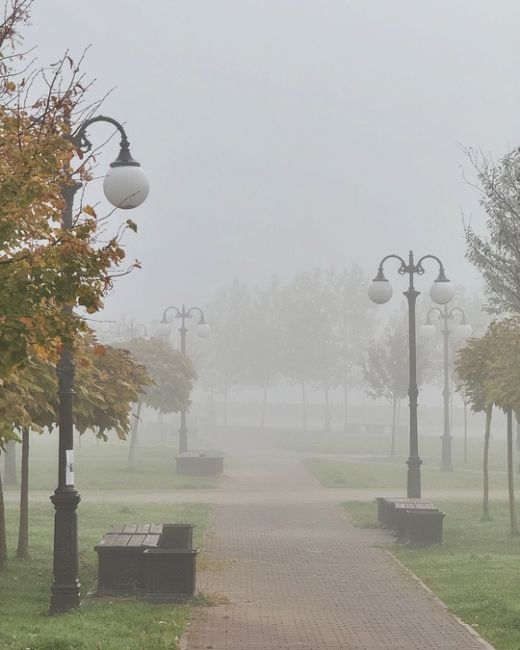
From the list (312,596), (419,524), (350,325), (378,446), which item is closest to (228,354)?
(350,325)

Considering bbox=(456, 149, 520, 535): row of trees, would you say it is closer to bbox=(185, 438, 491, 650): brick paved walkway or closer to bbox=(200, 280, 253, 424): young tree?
bbox=(185, 438, 491, 650): brick paved walkway

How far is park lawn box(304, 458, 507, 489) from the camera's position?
3170cm

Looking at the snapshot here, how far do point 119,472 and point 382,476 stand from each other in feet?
26.2

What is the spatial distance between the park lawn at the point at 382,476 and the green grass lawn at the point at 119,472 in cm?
368

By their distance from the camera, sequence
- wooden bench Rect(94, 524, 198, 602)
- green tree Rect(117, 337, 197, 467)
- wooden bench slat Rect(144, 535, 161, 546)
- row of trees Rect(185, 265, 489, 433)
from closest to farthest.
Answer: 1. wooden bench Rect(94, 524, 198, 602)
2. wooden bench slat Rect(144, 535, 161, 546)
3. green tree Rect(117, 337, 197, 467)
4. row of trees Rect(185, 265, 489, 433)

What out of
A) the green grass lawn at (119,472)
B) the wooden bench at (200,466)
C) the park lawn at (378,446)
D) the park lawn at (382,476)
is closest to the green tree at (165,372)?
the green grass lawn at (119,472)

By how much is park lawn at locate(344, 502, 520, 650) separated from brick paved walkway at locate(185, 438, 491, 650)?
0.80 feet

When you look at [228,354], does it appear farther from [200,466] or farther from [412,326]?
[412,326]

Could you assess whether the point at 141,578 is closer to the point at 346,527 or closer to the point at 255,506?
the point at 346,527

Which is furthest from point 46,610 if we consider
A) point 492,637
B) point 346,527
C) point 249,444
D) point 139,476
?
point 249,444

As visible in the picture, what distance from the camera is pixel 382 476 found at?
114 feet

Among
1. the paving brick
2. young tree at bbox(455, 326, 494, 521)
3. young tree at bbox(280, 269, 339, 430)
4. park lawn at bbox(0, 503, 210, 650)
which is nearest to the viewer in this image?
park lawn at bbox(0, 503, 210, 650)

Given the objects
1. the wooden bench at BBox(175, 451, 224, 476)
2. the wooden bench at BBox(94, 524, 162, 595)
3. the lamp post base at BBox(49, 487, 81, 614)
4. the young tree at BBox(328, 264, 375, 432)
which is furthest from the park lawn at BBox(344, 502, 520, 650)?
the young tree at BBox(328, 264, 375, 432)

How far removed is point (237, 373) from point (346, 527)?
2210 inches
